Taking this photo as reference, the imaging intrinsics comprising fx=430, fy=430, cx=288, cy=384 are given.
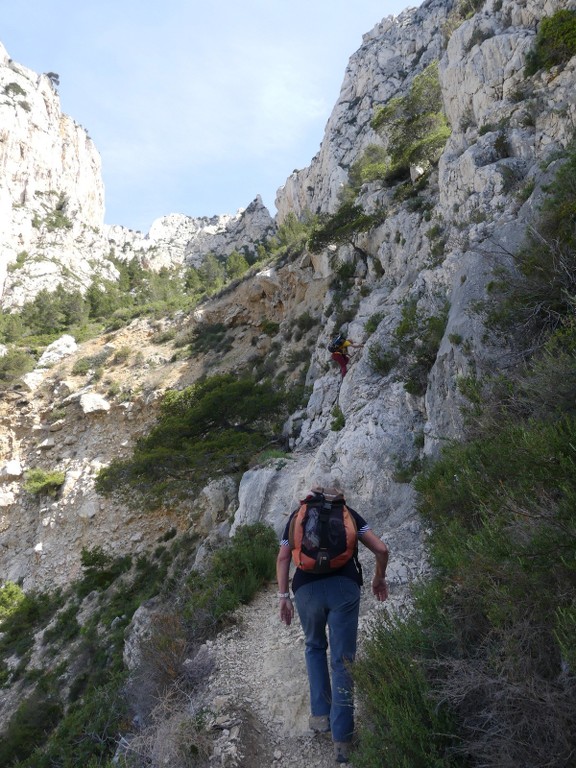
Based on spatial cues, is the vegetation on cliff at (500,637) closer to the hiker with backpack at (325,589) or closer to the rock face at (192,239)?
the hiker with backpack at (325,589)

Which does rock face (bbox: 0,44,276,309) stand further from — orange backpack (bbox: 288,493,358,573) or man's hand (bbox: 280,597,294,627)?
orange backpack (bbox: 288,493,358,573)

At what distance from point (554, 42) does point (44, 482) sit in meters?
23.3

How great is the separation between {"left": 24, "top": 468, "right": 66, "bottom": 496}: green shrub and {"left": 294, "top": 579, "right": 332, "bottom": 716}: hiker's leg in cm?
1917

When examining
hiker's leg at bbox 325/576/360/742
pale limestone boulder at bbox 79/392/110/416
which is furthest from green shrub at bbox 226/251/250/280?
hiker's leg at bbox 325/576/360/742

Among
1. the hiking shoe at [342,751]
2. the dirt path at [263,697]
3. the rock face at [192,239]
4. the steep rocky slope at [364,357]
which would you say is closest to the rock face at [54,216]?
the rock face at [192,239]

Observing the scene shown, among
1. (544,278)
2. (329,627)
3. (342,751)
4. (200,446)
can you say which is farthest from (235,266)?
(342,751)

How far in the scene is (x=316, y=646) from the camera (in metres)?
3.01

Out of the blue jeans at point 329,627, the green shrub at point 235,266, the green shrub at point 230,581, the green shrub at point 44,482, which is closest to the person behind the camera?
the blue jeans at point 329,627

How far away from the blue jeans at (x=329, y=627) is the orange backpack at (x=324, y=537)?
0.16 metres

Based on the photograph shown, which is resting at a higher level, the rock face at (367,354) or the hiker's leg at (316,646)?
the rock face at (367,354)

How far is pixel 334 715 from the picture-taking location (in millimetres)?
2723

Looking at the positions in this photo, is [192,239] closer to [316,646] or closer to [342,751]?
[316,646]

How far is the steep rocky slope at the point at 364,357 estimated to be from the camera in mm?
6555

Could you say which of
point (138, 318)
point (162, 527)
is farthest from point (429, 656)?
point (138, 318)
